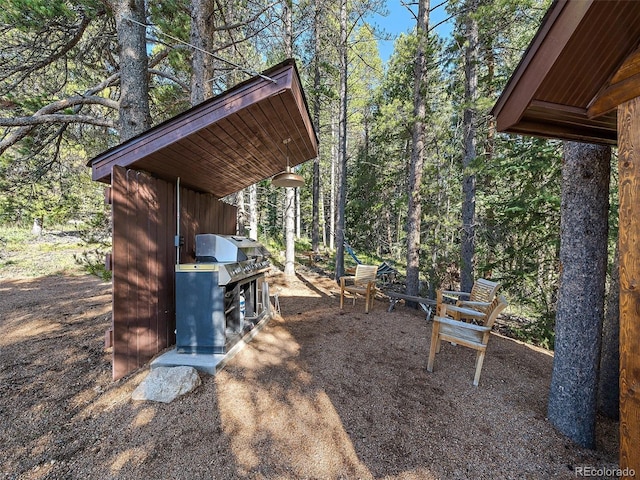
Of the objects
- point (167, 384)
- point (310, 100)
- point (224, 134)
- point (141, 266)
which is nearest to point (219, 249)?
point (141, 266)

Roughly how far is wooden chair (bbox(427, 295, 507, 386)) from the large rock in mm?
2471

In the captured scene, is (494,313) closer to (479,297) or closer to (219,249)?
(479,297)

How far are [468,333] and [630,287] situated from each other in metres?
2.17

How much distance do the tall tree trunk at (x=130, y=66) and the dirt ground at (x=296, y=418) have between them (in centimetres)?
301

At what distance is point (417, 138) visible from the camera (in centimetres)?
573

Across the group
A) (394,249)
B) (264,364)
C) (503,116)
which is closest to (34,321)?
(264,364)

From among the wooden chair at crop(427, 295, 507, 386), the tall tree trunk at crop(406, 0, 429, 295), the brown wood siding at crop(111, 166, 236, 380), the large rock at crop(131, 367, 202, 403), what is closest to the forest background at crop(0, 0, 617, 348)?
the tall tree trunk at crop(406, 0, 429, 295)

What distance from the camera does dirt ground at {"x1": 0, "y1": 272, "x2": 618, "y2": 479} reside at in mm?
1828

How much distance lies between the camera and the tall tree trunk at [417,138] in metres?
5.46

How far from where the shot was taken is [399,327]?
455 centimetres

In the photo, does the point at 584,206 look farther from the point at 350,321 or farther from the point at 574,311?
the point at 350,321

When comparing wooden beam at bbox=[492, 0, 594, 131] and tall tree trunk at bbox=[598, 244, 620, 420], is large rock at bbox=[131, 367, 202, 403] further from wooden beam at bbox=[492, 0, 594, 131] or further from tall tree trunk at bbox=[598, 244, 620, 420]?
tall tree trunk at bbox=[598, 244, 620, 420]

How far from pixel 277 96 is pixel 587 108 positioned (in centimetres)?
227

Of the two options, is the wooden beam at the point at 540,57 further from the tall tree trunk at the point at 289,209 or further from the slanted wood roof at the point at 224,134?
the tall tree trunk at the point at 289,209
